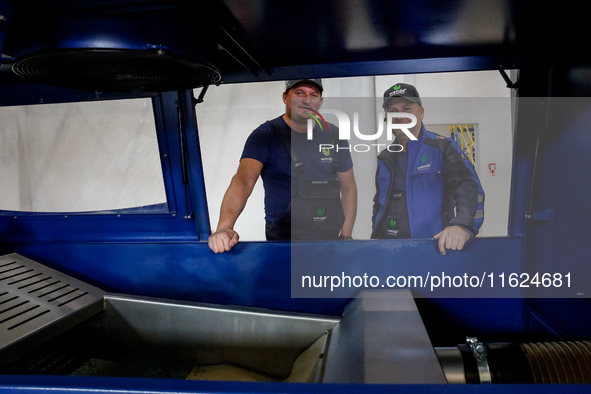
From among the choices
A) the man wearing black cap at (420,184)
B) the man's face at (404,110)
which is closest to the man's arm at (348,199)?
the man wearing black cap at (420,184)

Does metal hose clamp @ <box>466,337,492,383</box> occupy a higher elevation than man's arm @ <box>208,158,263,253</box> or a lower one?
lower

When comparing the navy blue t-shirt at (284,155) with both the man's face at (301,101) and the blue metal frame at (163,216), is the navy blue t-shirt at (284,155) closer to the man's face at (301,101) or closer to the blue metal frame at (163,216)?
the man's face at (301,101)

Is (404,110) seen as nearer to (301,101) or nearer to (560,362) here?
(301,101)

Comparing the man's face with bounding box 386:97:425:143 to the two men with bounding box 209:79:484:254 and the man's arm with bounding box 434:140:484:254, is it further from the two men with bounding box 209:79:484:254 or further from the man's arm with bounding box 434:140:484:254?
the man's arm with bounding box 434:140:484:254

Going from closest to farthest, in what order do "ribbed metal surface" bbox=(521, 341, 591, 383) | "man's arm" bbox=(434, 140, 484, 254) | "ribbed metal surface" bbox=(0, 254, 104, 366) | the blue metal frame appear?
"ribbed metal surface" bbox=(521, 341, 591, 383) < "ribbed metal surface" bbox=(0, 254, 104, 366) < "man's arm" bbox=(434, 140, 484, 254) < the blue metal frame

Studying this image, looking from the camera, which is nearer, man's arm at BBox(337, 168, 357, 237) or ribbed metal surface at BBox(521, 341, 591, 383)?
ribbed metal surface at BBox(521, 341, 591, 383)

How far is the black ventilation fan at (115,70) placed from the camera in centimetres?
98

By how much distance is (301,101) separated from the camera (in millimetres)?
1641

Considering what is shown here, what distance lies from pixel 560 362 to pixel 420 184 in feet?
3.10

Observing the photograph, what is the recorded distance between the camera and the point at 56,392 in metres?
0.63

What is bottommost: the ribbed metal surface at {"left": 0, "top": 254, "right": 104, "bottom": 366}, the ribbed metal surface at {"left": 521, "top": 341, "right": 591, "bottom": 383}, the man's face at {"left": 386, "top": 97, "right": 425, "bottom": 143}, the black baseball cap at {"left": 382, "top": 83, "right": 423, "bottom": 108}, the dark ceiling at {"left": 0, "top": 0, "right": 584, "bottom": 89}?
the ribbed metal surface at {"left": 0, "top": 254, "right": 104, "bottom": 366}

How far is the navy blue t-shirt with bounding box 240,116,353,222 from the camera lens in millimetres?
1703

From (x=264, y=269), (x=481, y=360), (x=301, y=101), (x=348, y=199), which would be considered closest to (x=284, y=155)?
(x=301, y=101)

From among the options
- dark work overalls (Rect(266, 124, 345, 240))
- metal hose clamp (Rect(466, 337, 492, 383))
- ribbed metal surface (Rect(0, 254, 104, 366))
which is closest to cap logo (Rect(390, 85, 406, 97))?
dark work overalls (Rect(266, 124, 345, 240))
